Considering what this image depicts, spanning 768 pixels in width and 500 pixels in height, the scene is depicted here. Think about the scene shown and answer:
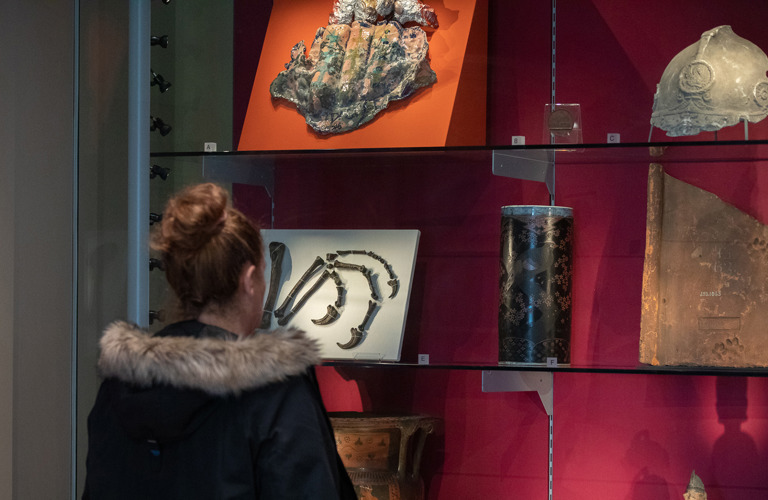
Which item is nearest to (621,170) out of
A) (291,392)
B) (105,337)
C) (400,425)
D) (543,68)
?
(543,68)

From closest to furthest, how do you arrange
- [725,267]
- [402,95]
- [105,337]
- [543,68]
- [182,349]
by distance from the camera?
[182,349] → [105,337] → [725,267] → [402,95] → [543,68]

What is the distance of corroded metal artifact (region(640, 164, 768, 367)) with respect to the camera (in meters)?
1.94

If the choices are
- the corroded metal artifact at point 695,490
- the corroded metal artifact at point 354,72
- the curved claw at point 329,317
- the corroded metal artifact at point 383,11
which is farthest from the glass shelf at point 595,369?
the corroded metal artifact at point 383,11

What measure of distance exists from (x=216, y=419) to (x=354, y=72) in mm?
1002

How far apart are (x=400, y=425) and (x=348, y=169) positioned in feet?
2.17

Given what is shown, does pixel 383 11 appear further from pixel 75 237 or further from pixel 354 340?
pixel 75 237

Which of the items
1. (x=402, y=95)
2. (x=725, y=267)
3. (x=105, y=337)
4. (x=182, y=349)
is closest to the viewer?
(x=182, y=349)

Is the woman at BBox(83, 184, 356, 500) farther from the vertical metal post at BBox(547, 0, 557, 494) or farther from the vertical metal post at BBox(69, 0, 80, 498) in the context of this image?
the vertical metal post at BBox(547, 0, 557, 494)

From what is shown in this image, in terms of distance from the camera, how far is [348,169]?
232 centimetres

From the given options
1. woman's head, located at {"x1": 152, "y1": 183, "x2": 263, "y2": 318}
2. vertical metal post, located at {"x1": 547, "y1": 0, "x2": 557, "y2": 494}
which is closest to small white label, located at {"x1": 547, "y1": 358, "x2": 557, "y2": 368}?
vertical metal post, located at {"x1": 547, "y1": 0, "x2": 557, "y2": 494}

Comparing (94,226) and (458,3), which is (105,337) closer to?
(94,226)

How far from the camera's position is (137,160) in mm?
2104

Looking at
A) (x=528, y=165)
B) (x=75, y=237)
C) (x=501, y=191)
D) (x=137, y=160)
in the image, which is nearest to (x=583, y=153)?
(x=528, y=165)

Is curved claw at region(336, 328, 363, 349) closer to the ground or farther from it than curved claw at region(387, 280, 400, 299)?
closer to the ground
